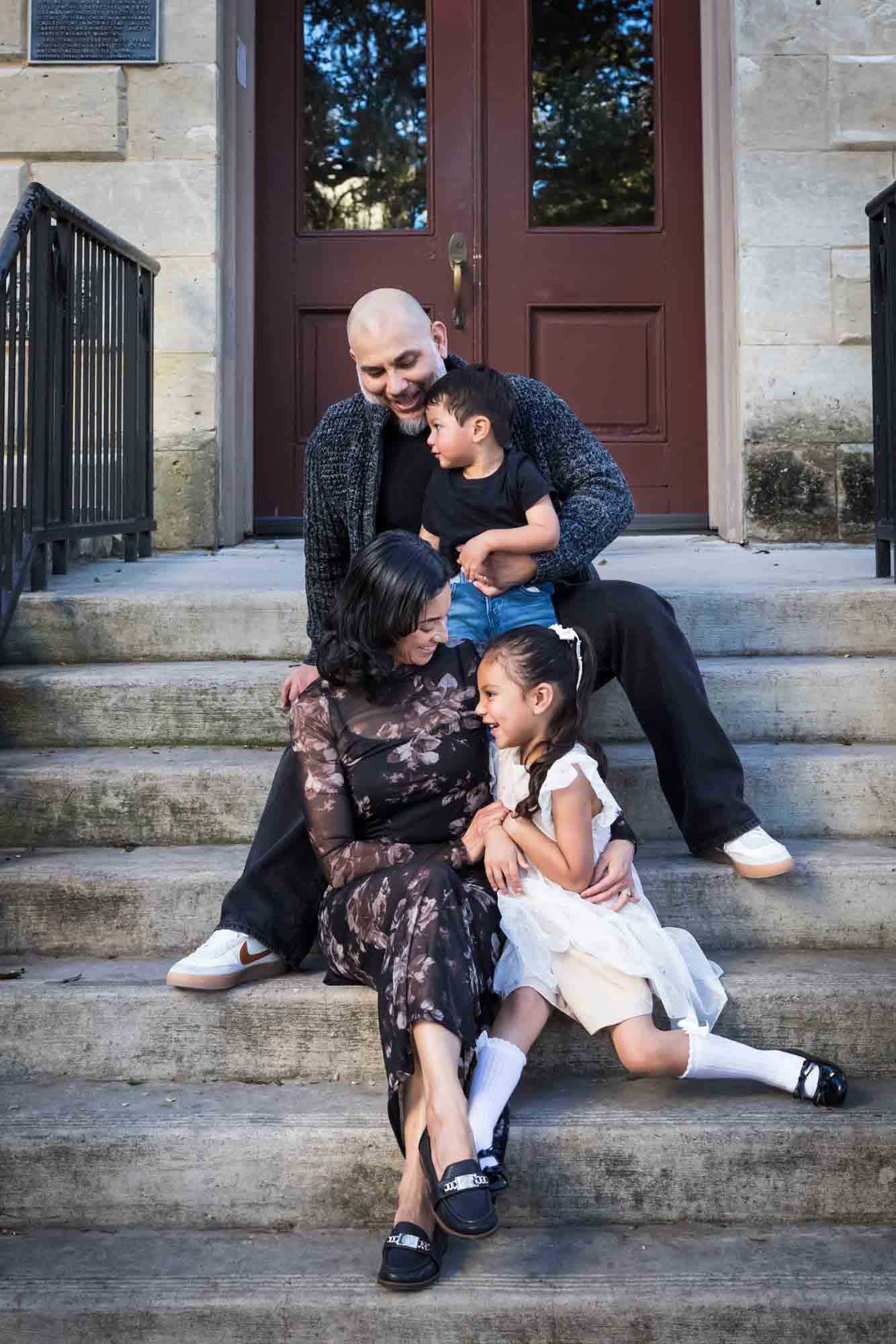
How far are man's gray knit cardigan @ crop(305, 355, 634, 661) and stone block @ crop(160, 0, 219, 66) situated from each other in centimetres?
286

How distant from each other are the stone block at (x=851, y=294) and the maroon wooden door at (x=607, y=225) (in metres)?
A: 0.61

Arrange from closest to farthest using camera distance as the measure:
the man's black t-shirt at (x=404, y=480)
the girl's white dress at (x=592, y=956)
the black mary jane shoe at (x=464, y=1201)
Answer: the black mary jane shoe at (x=464, y=1201) < the girl's white dress at (x=592, y=956) < the man's black t-shirt at (x=404, y=480)

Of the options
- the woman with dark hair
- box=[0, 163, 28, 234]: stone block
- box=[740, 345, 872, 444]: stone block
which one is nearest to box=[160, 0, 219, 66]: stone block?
box=[0, 163, 28, 234]: stone block

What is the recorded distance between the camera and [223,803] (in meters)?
3.13

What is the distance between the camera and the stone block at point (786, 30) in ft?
17.6

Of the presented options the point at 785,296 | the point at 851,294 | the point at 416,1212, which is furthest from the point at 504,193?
the point at 416,1212

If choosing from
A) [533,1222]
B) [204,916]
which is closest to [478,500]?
[204,916]

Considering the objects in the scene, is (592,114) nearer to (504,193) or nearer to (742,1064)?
(504,193)

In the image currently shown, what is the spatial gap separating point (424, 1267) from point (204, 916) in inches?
40.0

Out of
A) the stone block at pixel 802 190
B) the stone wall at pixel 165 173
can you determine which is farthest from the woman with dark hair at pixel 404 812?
the stone block at pixel 802 190

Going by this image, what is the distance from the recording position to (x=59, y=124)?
5.40 metres

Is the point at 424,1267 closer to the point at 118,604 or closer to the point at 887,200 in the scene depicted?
the point at 118,604

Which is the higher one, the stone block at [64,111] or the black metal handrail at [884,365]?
the stone block at [64,111]

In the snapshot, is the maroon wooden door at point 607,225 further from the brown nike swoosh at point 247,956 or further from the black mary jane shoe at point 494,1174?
the black mary jane shoe at point 494,1174
